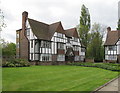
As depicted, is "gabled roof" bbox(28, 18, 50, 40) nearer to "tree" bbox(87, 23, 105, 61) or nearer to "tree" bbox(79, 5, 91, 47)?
"tree" bbox(79, 5, 91, 47)

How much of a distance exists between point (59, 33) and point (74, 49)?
30.1ft

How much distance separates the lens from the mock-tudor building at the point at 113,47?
136ft

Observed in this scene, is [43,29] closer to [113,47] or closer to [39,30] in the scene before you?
[39,30]

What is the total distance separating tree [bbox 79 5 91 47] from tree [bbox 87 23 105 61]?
16.7ft

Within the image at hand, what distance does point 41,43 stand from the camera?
2989cm

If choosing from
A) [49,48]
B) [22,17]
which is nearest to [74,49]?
[49,48]

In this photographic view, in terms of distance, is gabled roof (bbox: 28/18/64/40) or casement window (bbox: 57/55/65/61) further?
casement window (bbox: 57/55/65/61)

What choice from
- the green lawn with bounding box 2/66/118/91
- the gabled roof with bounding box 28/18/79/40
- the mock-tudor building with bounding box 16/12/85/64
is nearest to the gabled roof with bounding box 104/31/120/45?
the mock-tudor building with bounding box 16/12/85/64

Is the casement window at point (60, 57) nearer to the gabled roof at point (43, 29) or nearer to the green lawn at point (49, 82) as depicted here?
the gabled roof at point (43, 29)

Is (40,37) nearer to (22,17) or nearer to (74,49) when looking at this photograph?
(22,17)

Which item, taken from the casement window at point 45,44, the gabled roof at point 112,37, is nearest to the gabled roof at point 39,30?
the casement window at point 45,44

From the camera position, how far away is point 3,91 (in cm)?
773

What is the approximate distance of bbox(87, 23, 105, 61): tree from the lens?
53191 millimetres

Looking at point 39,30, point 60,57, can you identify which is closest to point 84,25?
point 60,57
